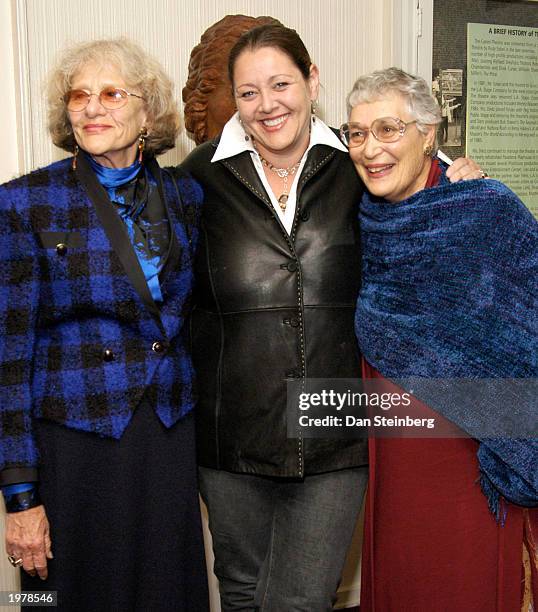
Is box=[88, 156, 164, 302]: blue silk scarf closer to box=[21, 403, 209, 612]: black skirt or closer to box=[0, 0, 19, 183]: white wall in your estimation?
box=[21, 403, 209, 612]: black skirt

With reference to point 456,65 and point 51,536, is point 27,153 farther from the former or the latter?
point 456,65

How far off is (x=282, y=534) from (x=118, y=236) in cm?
84

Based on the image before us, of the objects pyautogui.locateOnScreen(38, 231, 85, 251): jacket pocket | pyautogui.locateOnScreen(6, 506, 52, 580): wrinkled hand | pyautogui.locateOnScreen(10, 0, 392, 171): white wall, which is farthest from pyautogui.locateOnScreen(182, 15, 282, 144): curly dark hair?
pyautogui.locateOnScreen(6, 506, 52, 580): wrinkled hand

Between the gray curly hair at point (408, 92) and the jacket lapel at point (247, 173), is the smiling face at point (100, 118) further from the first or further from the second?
the gray curly hair at point (408, 92)

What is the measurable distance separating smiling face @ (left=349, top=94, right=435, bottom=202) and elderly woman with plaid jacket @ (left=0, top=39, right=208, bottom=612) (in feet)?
1.55

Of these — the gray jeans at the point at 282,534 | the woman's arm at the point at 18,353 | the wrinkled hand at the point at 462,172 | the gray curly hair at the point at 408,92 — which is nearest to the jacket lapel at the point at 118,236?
the woman's arm at the point at 18,353

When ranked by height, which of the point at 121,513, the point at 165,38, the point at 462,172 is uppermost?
the point at 165,38

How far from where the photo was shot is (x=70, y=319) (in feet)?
5.50

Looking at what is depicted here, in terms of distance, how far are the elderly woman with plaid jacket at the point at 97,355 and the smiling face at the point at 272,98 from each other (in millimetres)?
199

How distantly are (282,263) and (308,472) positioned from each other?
0.50 meters

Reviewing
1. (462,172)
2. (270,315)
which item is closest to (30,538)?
(270,315)

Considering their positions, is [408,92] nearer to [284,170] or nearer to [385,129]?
[385,129]

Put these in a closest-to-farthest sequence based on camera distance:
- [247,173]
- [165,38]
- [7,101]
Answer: [247,173] → [7,101] → [165,38]

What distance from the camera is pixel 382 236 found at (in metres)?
1.82
